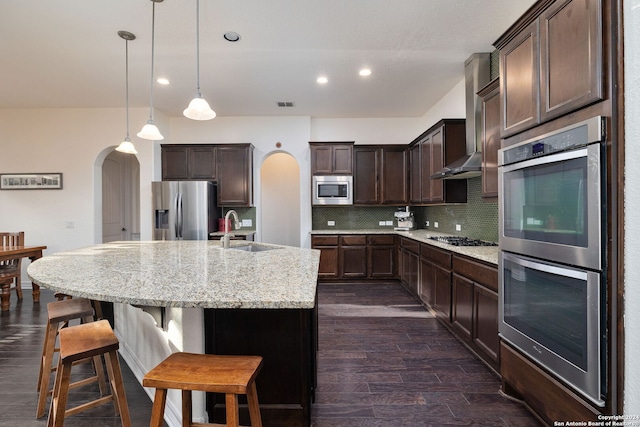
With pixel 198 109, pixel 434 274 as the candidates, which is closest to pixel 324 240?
pixel 434 274

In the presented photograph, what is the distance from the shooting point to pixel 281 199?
7.11m

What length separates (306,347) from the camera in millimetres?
1538

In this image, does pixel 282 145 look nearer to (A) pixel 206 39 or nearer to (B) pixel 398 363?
(A) pixel 206 39

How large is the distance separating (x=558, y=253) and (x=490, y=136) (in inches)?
60.2

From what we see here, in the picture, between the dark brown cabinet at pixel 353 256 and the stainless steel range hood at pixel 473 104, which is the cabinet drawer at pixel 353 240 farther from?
the stainless steel range hood at pixel 473 104

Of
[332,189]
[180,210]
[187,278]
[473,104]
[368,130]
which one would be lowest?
[187,278]

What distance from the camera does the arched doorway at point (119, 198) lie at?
6059mm

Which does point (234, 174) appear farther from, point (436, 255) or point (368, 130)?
point (436, 255)

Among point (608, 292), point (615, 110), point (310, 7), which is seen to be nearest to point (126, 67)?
point (310, 7)

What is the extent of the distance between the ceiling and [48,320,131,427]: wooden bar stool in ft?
8.06

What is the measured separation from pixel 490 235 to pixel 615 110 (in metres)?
2.21

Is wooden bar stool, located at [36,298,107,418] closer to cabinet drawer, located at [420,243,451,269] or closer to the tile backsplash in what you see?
cabinet drawer, located at [420,243,451,269]

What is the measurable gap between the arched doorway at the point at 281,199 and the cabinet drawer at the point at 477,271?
467 cm

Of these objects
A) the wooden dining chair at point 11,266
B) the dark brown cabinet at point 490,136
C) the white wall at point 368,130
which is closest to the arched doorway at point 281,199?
the white wall at point 368,130
